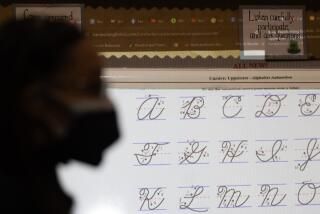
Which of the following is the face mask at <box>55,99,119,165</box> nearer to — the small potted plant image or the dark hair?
the dark hair

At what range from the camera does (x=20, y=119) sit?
2.38 feet

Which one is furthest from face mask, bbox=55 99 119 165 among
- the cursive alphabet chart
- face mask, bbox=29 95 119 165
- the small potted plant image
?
the small potted plant image

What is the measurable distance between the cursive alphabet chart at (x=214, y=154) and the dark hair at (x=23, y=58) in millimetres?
729

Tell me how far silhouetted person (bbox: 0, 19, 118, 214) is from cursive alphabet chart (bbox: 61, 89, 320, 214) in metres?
0.71

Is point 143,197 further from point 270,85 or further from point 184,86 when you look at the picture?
point 270,85

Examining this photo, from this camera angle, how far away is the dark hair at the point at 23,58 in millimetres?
723

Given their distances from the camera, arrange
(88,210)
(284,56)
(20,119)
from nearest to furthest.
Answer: (20,119) → (88,210) → (284,56)

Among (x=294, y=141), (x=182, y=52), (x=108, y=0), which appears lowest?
(x=294, y=141)

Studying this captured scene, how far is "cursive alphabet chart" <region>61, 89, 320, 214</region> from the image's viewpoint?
149 cm

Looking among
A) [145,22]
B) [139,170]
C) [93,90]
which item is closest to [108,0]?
[145,22]

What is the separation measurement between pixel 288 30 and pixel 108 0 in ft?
1.63

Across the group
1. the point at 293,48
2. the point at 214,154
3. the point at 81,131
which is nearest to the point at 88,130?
the point at 81,131

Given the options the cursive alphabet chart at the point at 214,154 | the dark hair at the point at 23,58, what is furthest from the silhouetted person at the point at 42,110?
the cursive alphabet chart at the point at 214,154

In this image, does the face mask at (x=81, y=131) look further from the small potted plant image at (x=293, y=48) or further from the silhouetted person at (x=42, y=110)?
the small potted plant image at (x=293, y=48)
